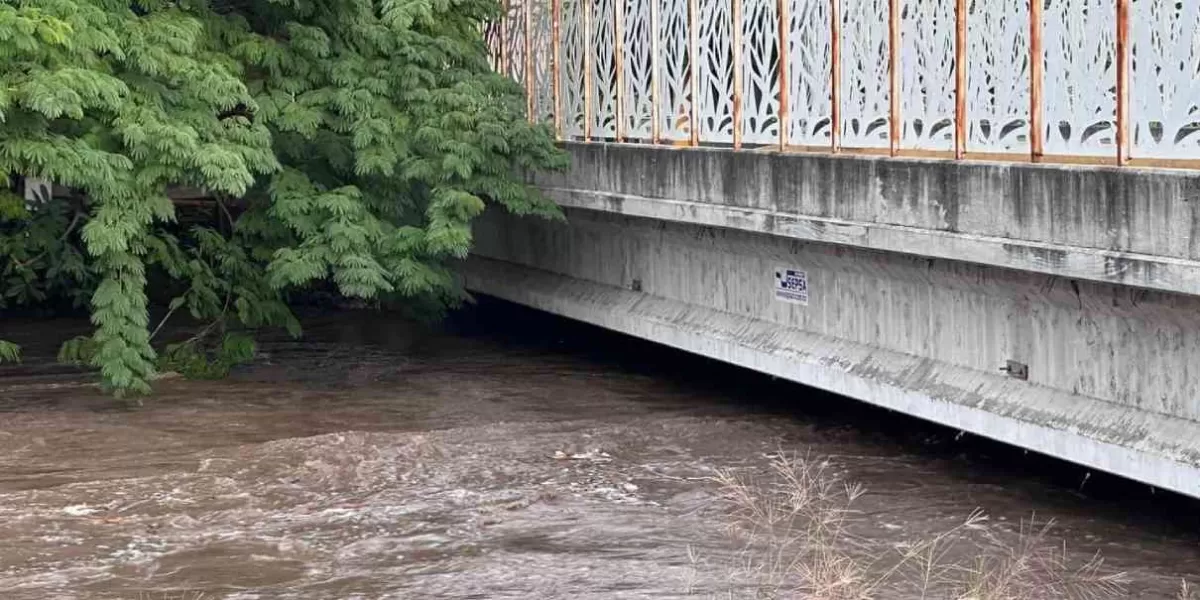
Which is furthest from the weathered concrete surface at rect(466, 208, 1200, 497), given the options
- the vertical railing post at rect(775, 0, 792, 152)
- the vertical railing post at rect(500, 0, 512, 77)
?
the vertical railing post at rect(500, 0, 512, 77)

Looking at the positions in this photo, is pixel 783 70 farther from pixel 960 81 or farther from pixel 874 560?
pixel 874 560

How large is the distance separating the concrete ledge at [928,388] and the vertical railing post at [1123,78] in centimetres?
136

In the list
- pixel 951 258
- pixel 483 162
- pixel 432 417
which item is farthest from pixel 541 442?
pixel 951 258

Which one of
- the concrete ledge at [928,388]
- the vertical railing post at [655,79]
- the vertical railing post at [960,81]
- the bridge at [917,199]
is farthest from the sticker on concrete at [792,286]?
the vertical railing post at [960,81]

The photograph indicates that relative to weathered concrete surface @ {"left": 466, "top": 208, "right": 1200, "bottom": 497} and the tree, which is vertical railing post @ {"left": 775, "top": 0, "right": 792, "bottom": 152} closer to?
weathered concrete surface @ {"left": 466, "top": 208, "right": 1200, "bottom": 497}

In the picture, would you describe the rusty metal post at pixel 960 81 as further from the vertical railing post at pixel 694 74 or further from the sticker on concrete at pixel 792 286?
the vertical railing post at pixel 694 74

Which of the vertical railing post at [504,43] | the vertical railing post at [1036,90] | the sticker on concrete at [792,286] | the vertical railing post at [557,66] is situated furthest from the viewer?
the vertical railing post at [504,43]

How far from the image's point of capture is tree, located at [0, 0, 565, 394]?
39.1ft

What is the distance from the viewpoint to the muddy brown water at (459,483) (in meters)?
8.56

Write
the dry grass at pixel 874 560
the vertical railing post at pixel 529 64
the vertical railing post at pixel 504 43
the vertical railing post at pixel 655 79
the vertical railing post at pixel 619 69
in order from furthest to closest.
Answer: the vertical railing post at pixel 504 43
the vertical railing post at pixel 529 64
the vertical railing post at pixel 619 69
the vertical railing post at pixel 655 79
the dry grass at pixel 874 560

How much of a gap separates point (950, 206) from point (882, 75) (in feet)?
4.60

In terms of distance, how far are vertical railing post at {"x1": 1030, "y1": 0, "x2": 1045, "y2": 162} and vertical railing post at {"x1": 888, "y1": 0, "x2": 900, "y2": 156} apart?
1304 millimetres

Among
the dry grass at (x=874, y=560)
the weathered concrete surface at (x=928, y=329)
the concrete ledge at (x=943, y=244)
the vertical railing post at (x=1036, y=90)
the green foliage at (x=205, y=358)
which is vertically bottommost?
the dry grass at (x=874, y=560)

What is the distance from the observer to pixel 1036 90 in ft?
29.4
